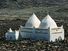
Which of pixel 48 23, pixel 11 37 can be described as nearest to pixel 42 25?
pixel 48 23

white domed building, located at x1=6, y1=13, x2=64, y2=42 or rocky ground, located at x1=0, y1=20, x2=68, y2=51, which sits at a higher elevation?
white domed building, located at x1=6, y1=13, x2=64, y2=42

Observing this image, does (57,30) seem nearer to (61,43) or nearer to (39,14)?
(61,43)

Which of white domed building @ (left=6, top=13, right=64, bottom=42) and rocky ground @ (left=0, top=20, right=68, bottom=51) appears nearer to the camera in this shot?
rocky ground @ (left=0, top=20, right=68, bottom=51)

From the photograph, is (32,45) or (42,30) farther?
(42,30)

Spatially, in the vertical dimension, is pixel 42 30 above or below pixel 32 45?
above

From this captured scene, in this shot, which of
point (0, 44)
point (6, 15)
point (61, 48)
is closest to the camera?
point (61, 48)

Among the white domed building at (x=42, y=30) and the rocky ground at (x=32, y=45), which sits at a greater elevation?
the white domed building at (x=42, y=30)

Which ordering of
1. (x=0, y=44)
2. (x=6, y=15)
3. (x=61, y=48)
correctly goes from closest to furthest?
(x=61, y=48), (x=0, y=44), (x=6, y=15)

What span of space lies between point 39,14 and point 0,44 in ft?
317

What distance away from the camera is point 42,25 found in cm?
9600

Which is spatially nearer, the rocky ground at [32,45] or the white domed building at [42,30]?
the rocky ground at [32,45]

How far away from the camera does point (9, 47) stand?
90.8 meters

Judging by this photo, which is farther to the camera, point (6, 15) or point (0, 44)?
point (6, 15)

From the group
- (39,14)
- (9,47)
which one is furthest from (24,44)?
(39,14)
